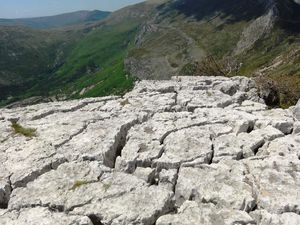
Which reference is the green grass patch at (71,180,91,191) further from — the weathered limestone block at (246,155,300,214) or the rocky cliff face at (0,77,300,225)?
the weathered limestone block at (246,155,300,214)

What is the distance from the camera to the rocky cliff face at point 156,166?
938 inches

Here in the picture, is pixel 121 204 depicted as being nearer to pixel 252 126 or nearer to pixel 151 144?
pixel 151 144

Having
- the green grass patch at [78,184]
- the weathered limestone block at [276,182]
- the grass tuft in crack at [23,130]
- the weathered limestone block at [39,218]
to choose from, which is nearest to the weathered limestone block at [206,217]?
the weathered limestone block at [276,182]

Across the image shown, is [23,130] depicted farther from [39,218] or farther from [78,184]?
[39,218]

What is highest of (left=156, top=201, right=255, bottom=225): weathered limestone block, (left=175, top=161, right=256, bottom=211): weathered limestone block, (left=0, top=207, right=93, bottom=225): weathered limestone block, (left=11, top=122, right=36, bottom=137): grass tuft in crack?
(left=11, top=122, right=36, bottom=137): grass tuft in crack

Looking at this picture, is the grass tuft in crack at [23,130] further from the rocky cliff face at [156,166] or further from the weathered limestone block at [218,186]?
the weathered limestone block at [218,186]

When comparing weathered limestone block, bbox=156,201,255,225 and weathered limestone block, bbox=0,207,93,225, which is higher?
weathered limestone block, bbox=0,207,93,225

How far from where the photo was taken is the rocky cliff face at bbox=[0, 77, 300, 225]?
23.8m

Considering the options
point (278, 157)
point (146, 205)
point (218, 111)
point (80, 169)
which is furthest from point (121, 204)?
point (218, 111)

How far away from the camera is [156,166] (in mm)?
29500

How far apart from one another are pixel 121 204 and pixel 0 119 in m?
27.8

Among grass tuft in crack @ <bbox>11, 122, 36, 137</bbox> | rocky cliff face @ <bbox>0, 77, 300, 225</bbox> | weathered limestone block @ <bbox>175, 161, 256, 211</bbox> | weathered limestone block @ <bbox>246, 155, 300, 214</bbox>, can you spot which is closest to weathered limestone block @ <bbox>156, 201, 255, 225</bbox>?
rocky cliff face @ <bbox>0, 77, 300, 225</bbox>

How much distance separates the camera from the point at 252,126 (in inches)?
1391

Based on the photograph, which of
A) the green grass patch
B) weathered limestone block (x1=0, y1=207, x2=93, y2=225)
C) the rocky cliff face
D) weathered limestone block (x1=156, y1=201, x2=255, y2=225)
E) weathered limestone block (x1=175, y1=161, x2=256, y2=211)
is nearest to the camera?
weathered limestone block (x1=156, y1=201, x2=255, y2=225)
